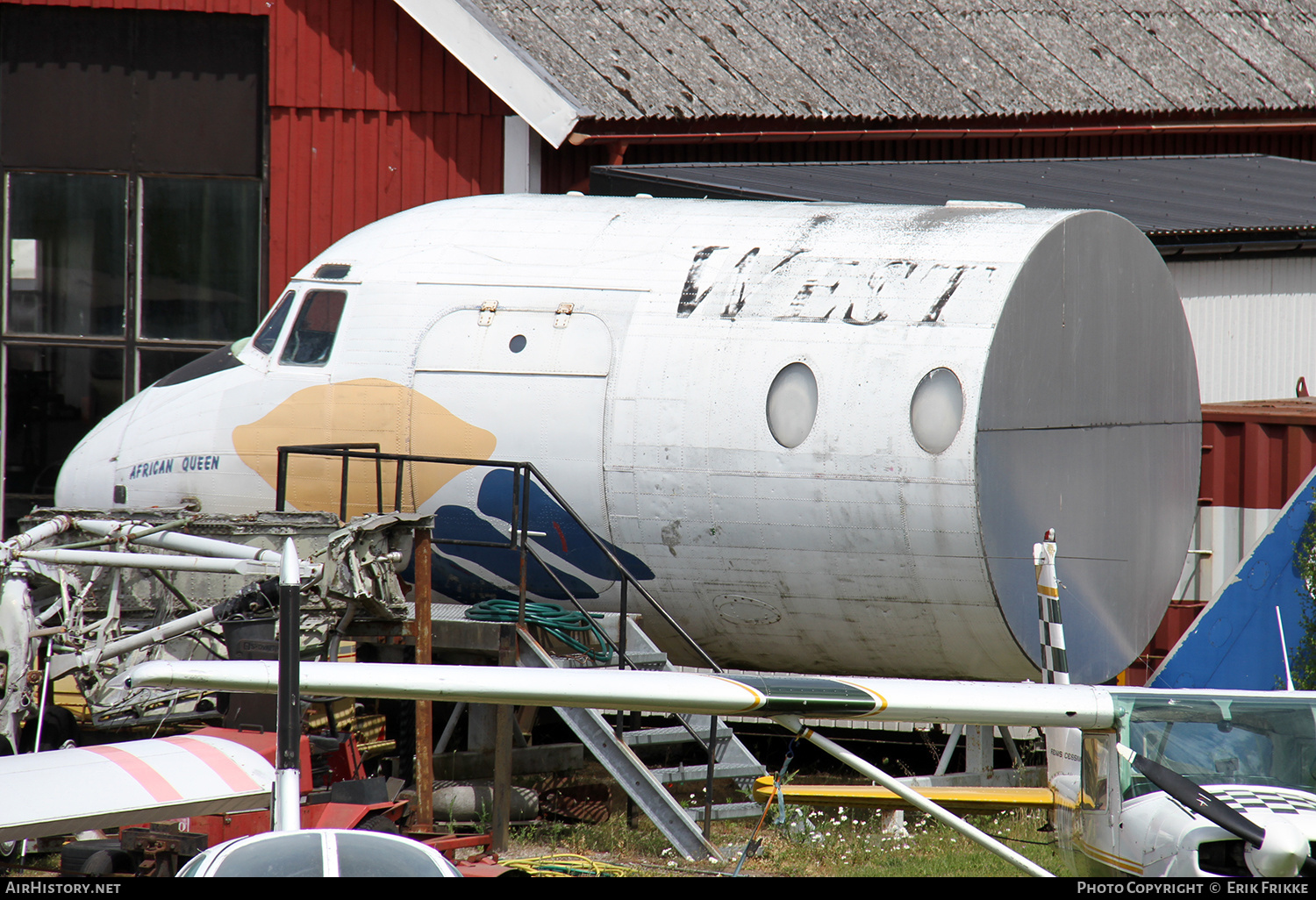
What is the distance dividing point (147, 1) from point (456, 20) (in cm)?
397

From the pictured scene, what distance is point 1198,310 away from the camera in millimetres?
17500

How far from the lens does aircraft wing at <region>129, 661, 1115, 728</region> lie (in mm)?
8312

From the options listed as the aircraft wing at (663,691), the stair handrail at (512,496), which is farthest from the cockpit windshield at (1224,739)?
the stair handrail at (512,496)

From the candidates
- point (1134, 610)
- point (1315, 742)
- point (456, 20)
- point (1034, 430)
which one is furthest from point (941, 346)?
point (456, 20)

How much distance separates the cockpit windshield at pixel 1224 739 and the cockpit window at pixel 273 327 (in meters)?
8.62

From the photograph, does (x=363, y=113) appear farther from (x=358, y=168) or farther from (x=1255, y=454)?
(x=1255, y=454)

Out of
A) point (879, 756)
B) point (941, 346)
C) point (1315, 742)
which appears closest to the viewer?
point (1315, 742)

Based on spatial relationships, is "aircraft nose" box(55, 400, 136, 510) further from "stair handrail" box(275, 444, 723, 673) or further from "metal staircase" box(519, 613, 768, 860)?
"metal staircase" box(519, 613, 768, 860)

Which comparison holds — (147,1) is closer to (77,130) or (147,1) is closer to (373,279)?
(77,130)

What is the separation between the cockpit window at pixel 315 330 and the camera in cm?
1409

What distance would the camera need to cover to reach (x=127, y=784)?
35.4 feet

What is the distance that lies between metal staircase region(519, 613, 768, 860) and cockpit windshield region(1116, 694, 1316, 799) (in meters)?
4.23

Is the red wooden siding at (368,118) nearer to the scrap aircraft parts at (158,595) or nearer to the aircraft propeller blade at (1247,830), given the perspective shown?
the scrap aircraft parts at (158,595)

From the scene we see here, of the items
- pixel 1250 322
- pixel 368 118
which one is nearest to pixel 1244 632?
pixel 1250 322
